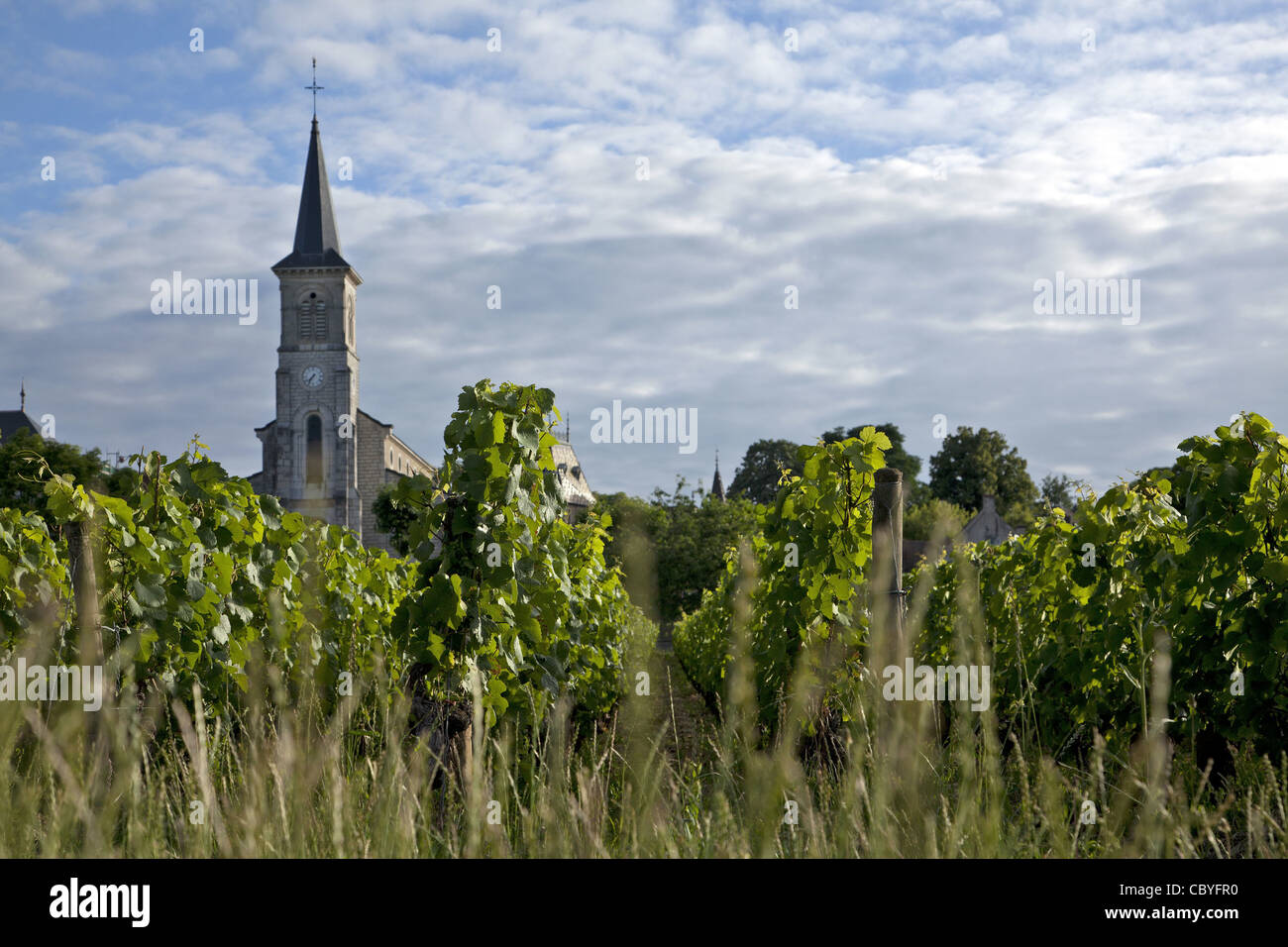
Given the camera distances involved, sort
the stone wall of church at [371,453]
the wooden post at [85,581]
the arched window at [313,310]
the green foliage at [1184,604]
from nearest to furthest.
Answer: the green foliage at [1184,604] < the wooden post at [85,581] < the stone wall of church at [371,453] < the arched window at [313,310]

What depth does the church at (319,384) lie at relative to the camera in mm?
60375

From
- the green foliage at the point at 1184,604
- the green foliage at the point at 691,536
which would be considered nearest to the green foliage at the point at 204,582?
the green foliage at the point at 1184,604

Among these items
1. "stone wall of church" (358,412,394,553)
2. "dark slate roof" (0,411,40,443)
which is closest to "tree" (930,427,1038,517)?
"stone wall of church" (358,412,394,553)

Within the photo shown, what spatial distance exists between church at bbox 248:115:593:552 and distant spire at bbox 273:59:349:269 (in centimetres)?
6

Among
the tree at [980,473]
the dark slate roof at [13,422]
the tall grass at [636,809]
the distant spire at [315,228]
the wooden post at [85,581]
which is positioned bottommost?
the tall grass at [636,809]

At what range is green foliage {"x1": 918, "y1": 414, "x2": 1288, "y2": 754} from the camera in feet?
14.5

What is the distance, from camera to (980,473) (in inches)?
2242

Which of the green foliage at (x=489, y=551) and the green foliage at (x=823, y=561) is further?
the green foliage at (x=823, y=561)

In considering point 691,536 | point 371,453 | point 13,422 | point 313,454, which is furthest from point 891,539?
point 13,422

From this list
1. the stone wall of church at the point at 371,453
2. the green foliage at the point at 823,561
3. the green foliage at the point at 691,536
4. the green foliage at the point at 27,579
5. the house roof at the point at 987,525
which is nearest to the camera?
the green foliage at the point at 823,561

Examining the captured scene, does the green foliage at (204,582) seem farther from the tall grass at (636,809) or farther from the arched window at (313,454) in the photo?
the arched window at (313,454)

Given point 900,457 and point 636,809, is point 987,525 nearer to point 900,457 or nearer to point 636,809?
point 900,457

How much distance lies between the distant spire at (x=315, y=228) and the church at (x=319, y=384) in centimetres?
6
